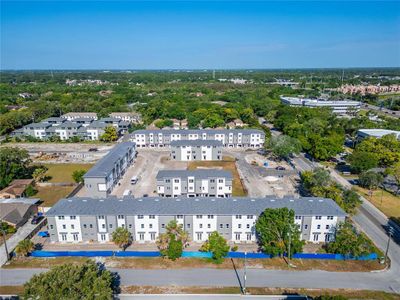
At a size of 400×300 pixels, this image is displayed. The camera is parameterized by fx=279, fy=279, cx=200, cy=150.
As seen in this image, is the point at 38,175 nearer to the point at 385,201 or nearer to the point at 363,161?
the point at 385,201

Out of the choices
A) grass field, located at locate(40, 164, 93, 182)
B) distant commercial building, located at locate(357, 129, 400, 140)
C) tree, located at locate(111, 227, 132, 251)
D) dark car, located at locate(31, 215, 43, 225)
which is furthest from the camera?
distant commercial building, located at locate(357, 129, 400, 140)

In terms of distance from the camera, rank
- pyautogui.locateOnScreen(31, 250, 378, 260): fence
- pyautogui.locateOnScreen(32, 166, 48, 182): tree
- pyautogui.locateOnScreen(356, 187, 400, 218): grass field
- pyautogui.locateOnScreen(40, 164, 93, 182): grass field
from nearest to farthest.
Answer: pyautogui.locateOnScreen(31, 250, 378, 260): fence < pyautogui.locateOnScreen(356, 187, 400, 218): grass field < pyautogui.locateOnScreen(32, 166, 48, 182): tree < pyautogui.locateOnScreen(40, 164, 93, 182): grass field

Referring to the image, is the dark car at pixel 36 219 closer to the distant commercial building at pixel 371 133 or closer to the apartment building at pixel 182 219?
the apartment building at pixel 182 219

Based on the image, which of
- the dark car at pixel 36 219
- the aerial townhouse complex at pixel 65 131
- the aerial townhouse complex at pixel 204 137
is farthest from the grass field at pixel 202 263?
the aerial townhouse complex at pixel 65 131

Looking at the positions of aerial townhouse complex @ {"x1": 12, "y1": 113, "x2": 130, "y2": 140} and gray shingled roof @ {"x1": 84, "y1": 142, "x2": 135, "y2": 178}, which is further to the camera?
aerial townhouse complex @ {"x1": 12, "y1": 113, "x2": 130, "y2": 140}

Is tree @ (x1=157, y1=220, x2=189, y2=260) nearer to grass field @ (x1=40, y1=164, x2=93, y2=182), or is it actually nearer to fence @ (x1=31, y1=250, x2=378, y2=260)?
fence @ (x1=31, y1=250, x2=378, y2=260)

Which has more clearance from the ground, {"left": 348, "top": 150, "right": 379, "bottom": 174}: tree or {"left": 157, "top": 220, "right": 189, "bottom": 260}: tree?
{"left": 348, "top": 150, "right": 379, "bottom": 174}: tree

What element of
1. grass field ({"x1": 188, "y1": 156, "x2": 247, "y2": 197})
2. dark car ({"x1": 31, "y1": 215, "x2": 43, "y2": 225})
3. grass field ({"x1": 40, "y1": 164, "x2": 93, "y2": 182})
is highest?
grass field ({"x1": 188, "y1": 156, "x2": 247, "y2": 197})

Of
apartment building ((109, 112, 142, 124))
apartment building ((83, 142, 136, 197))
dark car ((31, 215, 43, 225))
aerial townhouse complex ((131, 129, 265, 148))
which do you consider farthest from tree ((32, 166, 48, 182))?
apartment building ((109, 112, 142, 124))
